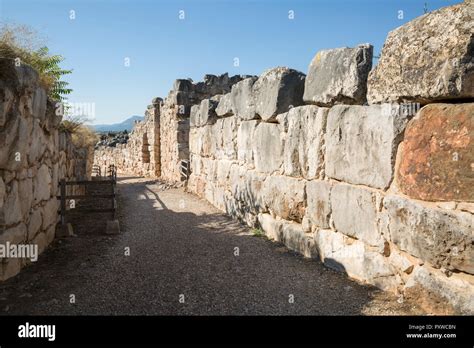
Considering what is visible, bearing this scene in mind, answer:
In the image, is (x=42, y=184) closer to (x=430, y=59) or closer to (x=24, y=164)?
(x=24, y=164)

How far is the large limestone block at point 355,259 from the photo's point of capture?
12.7 feet

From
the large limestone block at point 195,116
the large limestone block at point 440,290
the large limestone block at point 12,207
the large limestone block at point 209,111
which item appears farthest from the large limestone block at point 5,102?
the large limestone block at point 195,116

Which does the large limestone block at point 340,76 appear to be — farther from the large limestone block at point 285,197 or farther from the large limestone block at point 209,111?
the large limestone block at point 209,111

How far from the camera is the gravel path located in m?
3.61

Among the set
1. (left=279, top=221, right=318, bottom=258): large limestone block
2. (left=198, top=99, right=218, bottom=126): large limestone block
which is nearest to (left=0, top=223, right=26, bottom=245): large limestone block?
(left=279, top=221, right=318, bottom=258): large limestone block

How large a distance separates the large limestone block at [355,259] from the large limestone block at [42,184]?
3.63 m

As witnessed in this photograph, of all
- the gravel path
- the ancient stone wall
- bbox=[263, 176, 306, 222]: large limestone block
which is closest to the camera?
the gravel path

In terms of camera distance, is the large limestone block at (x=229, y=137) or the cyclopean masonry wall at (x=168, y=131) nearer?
the large limestone block at (x=229, y=137)

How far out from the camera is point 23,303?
11.9 ft

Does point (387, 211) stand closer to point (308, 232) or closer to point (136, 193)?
point (308, 232)

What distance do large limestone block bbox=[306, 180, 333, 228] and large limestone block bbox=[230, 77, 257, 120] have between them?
2.23 m

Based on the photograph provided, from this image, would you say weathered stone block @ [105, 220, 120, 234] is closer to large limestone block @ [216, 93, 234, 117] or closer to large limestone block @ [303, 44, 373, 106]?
large limestone block @ [216, 93, 234, 117]

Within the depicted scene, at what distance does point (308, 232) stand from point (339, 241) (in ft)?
2.37

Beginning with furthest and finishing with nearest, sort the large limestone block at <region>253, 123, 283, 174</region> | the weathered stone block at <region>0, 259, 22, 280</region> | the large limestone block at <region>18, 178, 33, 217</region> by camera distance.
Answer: the large limestone block at <region>253, 123, 283, 174</region> → the large limestone block at <region>18, 178, 33, 217</region> → the weathered stone block at <region>0, 259, 22, 280</region>
